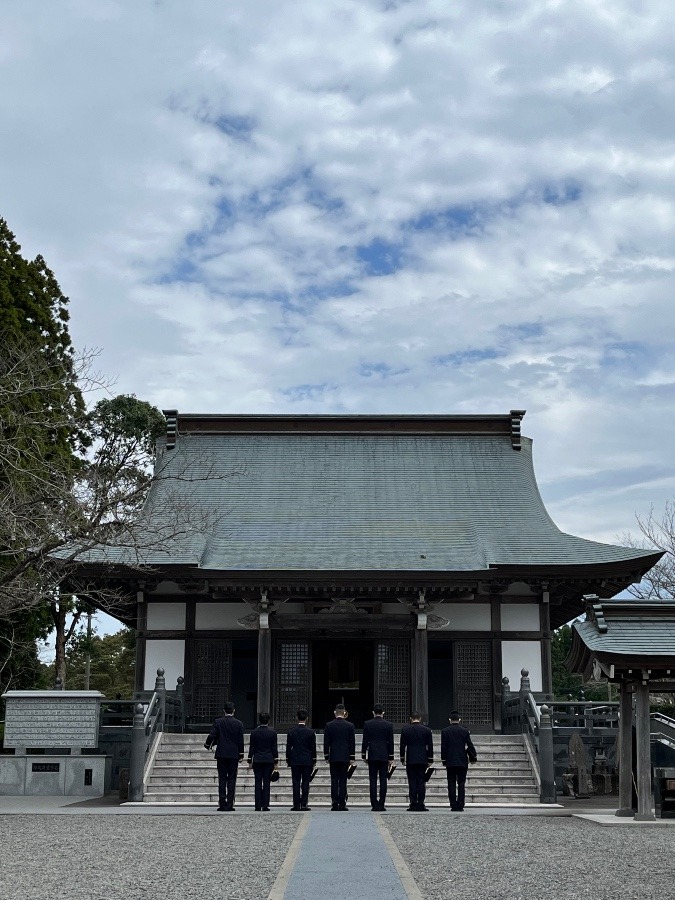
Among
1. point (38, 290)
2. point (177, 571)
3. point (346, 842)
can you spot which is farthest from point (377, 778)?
point (38, 290)

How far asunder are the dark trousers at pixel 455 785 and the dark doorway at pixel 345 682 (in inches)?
345

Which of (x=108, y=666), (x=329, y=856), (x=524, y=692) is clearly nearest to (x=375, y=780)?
(x=524, y=692)

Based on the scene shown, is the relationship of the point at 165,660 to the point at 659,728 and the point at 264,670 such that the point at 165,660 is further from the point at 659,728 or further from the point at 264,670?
the point at 659,728

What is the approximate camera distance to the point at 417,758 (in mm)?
14852

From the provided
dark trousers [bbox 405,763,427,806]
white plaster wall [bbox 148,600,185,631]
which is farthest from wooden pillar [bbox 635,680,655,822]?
white plaster wall [bbox 148,600,185,631]

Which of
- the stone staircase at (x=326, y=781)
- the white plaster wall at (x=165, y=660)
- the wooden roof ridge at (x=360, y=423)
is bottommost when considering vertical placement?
the stone staircase at (x=326, y=781)

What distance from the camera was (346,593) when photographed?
20734 millimetres

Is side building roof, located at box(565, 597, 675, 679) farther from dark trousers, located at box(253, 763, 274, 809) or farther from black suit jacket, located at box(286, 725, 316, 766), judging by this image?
dark trousers, located at box(253, 763, 274, 809)

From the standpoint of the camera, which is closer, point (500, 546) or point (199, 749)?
point (199, 749)

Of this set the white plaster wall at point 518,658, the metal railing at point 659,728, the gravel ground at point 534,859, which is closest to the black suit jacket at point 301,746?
the gravel ground at point 534,859

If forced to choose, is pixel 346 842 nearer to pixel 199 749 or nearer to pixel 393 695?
pixel 199 749

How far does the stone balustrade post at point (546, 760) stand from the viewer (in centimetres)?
1644

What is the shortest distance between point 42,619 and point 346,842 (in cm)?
1580

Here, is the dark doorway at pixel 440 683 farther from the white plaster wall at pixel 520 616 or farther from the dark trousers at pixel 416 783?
the dark trousers at pixel 416 783
